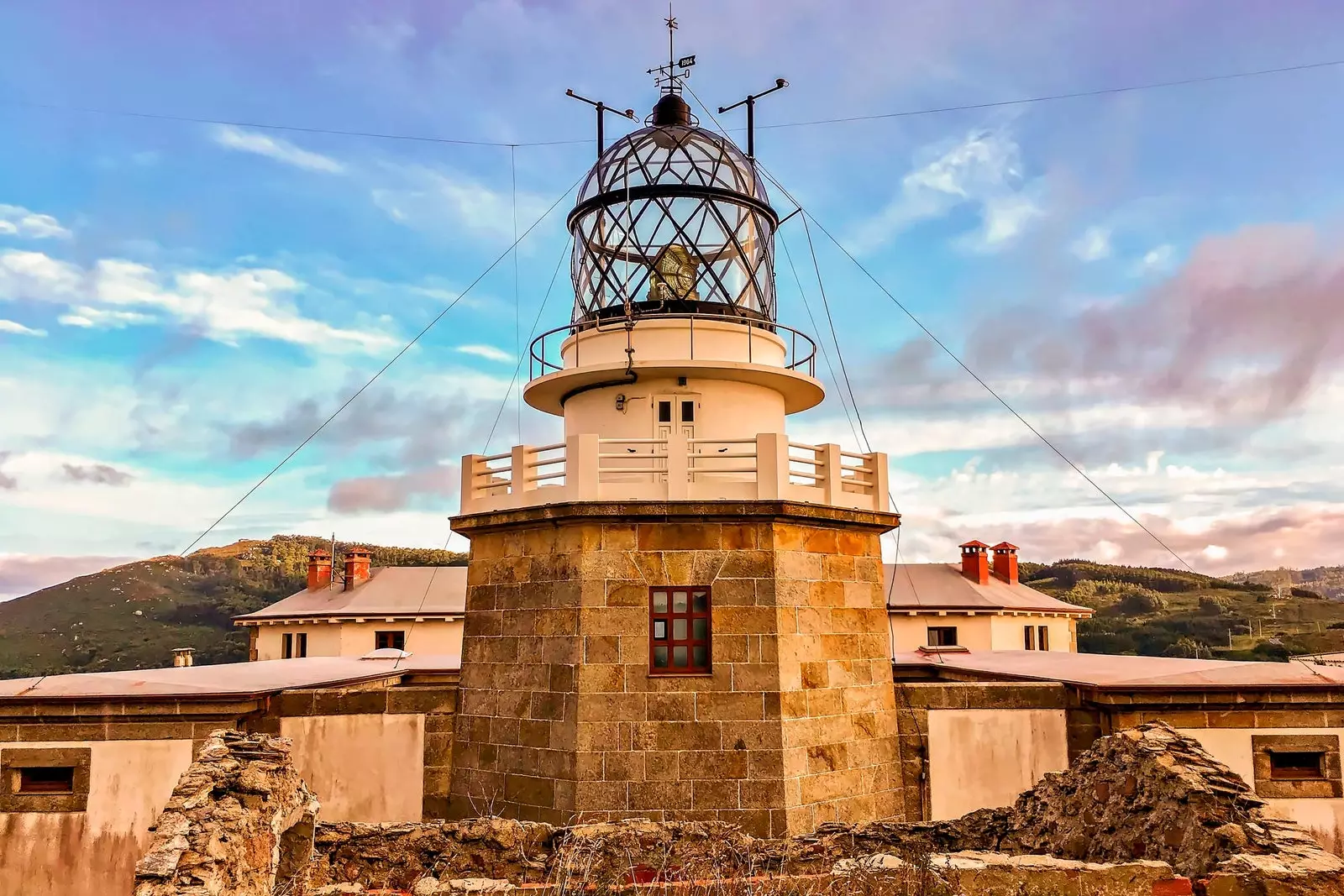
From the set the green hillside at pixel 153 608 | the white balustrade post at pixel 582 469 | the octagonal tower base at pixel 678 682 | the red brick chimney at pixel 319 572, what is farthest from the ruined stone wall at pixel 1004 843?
the green hillside at pixel 153 608

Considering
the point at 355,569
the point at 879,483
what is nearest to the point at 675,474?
the point at 879,483

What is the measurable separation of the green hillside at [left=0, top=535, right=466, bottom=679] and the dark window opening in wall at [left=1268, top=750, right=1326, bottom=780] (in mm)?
55535

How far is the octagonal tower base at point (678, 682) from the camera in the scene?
10102mm

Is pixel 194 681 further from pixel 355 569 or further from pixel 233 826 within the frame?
pixel 355 569

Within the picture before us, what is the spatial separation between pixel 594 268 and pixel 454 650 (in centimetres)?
1939

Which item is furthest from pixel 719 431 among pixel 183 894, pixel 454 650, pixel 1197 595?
pixel 1197 595

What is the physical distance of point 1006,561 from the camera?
1296 inches

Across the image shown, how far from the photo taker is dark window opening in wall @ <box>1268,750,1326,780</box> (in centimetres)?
1040

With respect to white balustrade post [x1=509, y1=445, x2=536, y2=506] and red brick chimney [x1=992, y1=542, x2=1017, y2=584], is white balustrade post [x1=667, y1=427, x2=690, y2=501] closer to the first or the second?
white balustrade post [x1=509, y1=445, x2=536, y2=506]

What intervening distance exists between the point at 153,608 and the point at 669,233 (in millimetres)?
78745

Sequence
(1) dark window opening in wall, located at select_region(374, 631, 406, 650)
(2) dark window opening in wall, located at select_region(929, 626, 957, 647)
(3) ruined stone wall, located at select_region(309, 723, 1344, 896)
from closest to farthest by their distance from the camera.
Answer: (3) ruined stone wall, located at select_region(309, 723, 1344, 896), (1) dark window opening in wall, located at select_region(374, 631, 406, 650), (2) dark window opening in wall, located at select_region(929, 626, 957, 647)

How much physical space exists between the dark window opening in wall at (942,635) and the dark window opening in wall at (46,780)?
2418 centimetres

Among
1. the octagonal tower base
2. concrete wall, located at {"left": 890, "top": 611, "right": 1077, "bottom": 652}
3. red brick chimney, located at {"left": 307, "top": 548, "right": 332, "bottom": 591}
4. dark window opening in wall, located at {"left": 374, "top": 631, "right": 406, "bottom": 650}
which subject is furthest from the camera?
red brick chimney, located at {"left": 307, "top": 548, "right": 332, "bottom": 591}

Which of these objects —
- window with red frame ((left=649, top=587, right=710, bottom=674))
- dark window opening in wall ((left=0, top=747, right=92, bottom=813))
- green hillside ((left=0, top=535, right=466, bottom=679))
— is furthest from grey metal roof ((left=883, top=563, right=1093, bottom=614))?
green hillside ((left=0, top=535, right=466, bottom=679))
